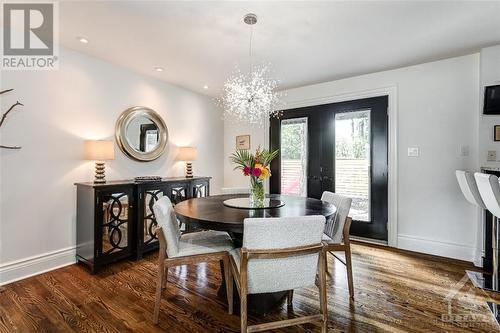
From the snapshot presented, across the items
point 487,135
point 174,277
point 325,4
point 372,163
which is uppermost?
point 325,4

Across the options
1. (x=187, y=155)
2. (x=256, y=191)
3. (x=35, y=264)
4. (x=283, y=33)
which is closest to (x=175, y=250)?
(x=256, y=191)

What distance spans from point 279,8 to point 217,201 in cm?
177

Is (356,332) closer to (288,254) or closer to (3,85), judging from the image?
(288,254)

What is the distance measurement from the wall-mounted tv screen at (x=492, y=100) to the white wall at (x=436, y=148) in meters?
0.17

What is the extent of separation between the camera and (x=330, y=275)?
258 centimetres

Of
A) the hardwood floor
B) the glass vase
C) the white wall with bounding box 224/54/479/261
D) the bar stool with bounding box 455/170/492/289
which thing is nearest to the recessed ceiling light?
the glass vase

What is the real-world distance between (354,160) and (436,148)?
982 mm

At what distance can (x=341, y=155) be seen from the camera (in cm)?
383

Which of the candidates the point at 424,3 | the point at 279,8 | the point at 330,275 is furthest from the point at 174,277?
the point at 424,3

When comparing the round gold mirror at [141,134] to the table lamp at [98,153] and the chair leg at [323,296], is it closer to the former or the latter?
the table lamp at [98,153]

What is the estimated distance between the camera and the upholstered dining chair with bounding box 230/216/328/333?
1.45 m

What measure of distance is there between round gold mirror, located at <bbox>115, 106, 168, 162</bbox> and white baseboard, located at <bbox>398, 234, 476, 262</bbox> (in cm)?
364

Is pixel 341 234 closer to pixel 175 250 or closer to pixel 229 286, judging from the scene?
pixel 229 286

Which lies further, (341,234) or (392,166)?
(392,166)
